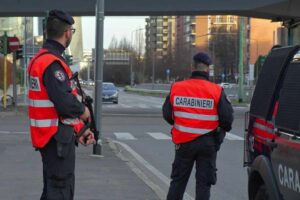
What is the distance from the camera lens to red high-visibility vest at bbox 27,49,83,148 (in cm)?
498

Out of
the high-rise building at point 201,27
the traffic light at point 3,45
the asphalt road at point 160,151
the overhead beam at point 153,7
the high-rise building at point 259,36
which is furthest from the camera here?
the high-rise building at point 201,27

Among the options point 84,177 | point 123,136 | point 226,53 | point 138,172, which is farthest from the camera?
point 226,53

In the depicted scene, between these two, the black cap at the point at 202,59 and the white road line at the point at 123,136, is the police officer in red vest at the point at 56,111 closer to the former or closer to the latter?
the black cap at the point at 202,59

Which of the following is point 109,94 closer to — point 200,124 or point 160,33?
point 200,124

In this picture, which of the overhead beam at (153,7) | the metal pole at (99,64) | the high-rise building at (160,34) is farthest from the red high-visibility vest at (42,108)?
the high-rise building at (160,34)

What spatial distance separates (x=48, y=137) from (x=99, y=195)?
3398 millimetres

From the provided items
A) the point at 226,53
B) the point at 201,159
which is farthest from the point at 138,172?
the point at 226,53

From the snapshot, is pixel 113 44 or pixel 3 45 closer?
pixel 3 45

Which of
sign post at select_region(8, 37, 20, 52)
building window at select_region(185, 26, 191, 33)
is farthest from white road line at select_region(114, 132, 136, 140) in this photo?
building window at select_region(185, 26, 191, 33)

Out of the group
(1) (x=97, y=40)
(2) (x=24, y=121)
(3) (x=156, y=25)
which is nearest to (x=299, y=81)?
(1) (x=97, y=40)

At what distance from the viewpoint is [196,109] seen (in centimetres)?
647

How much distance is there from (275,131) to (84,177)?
17.5 ft

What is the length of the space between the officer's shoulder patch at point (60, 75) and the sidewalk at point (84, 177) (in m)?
3.38

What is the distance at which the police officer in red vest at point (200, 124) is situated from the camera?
21.1 feet
